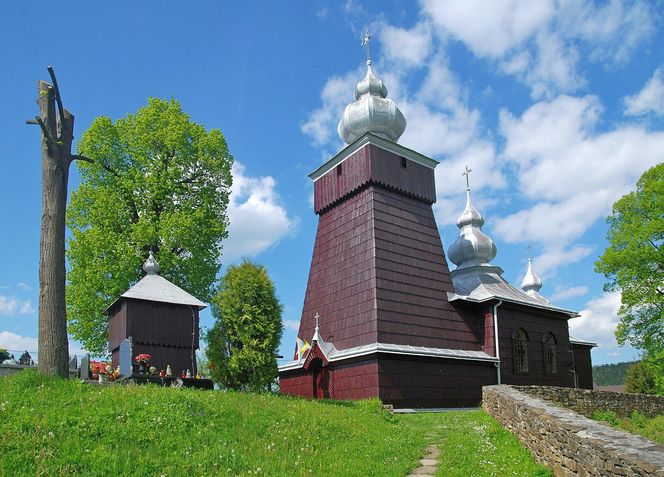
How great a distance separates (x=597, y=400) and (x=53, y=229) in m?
17.3

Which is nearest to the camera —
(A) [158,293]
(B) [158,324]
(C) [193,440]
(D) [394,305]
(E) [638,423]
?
(C) [193,440]

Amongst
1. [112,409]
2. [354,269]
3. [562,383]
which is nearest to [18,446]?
[112,409]

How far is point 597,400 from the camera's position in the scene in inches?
795

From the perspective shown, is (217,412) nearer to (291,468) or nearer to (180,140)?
(291,468)

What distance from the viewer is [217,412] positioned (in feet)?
32.4

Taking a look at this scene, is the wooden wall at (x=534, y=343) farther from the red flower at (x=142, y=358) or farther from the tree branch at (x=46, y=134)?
the tree branch at (x=46, y=134)

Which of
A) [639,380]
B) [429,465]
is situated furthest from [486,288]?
[639,380]

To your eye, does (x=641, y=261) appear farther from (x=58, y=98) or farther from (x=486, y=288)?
(x=58, y=98)

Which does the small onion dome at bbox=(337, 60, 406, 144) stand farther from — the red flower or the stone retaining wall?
the stone retaining wall

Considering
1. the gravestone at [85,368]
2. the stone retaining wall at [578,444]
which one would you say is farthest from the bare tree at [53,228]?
the stone retaining wall at [578,444]

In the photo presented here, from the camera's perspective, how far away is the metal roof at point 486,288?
78.3 ft

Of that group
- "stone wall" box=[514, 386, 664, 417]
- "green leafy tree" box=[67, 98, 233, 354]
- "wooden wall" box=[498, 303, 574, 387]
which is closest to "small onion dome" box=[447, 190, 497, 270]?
"wooden wall" box=[498, 303, 574, 387]

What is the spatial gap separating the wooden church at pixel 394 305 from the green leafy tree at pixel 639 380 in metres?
20.2

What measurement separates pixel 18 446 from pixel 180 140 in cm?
1783
